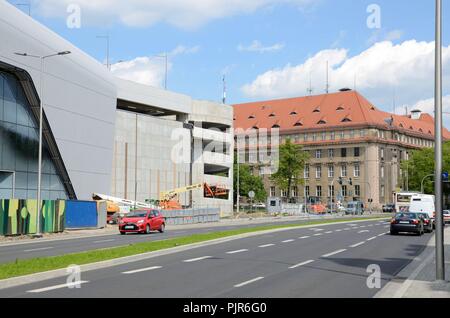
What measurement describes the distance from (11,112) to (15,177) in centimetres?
476

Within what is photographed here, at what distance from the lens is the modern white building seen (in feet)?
149

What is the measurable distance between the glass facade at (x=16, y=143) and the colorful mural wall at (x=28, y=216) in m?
6.69

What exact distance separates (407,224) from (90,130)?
33021 millimetres

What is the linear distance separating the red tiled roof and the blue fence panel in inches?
3256

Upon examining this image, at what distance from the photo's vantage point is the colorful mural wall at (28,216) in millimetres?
33956

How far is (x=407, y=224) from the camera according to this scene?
1423 inches

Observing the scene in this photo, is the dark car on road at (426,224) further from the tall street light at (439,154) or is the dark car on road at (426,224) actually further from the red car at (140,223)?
the tall street light at (439,154)

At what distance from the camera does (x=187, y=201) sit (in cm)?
8212

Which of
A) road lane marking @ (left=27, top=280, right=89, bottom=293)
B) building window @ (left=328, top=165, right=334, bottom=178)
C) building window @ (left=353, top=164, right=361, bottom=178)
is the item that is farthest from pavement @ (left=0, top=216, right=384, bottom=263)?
building window @ (left=328, top=165, right=334, bottom=178)

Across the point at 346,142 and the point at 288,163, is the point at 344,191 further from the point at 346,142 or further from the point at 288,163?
the point at 288,163

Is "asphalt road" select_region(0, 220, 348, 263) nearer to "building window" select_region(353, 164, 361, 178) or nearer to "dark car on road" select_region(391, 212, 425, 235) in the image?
"dark car on road" select_region(391, 212, 425, 235)
